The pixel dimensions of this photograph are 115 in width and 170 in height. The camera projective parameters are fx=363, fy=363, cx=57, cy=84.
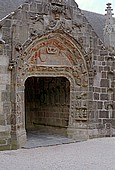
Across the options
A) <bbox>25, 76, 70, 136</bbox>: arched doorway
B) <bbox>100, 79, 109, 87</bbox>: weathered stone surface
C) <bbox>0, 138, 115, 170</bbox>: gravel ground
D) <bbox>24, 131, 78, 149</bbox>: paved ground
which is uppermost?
<bbox>100, 79, 109, 87</bbox>: weathered stone surface

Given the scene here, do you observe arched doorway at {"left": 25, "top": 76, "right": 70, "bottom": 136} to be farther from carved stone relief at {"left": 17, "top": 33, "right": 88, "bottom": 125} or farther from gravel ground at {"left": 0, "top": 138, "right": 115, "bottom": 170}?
gravel ground at {"left": 0, "top": 138, "right": 115, "bottom": 170}

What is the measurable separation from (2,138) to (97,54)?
397 cm

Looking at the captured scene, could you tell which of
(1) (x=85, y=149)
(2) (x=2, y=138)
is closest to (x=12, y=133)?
(2) (x=2, y=138)

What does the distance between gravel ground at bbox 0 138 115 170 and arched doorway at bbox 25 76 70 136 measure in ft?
5.84

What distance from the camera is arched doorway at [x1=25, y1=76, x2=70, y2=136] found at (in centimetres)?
1145

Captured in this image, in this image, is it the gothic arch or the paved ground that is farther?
the paved ground

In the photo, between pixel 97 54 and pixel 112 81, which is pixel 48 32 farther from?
pixel 112 81

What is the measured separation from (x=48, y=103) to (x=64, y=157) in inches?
167

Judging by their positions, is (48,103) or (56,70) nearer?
(56,70)

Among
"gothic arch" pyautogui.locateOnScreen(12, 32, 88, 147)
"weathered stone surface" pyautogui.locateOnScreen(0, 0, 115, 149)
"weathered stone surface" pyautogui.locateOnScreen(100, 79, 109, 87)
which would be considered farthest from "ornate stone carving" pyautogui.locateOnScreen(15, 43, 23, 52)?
"weathered stone surface" pyautogui.locateOnScreen(100, 79, 109, 87)

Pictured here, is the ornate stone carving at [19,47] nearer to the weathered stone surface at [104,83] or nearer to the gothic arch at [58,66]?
the gothic arch at [58,66]

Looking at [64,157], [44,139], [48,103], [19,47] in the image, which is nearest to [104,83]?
[48,103]

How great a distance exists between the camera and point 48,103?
12109 mm

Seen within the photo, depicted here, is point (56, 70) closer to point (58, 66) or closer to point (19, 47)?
point (58, 66)
